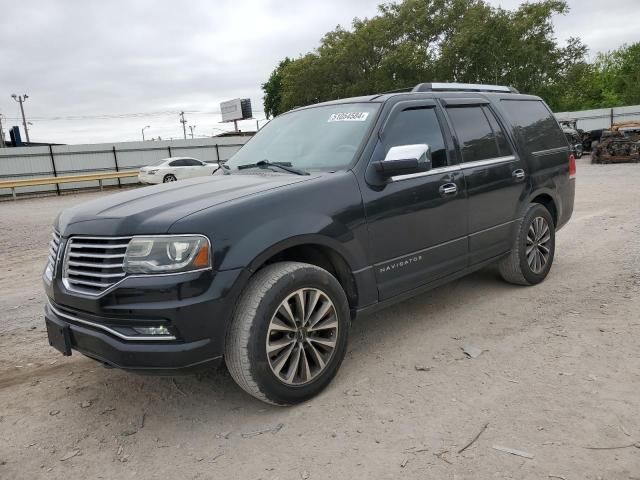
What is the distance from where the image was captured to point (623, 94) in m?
57.4

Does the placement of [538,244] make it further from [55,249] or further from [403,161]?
[55,249]

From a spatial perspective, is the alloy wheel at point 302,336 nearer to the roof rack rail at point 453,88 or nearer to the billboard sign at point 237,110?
the roof rack rail at point 453,88

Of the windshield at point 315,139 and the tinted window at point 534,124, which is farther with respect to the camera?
the tinted window at point 534,124

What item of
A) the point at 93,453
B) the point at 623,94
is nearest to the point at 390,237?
the point at 93,453

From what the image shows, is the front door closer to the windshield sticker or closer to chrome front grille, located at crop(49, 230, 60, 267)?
the windshield sticker

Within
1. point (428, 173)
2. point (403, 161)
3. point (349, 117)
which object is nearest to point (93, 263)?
point (403, 161)

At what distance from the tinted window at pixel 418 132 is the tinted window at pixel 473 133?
234mm

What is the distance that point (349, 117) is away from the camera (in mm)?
3711

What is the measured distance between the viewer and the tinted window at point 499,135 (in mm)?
4438

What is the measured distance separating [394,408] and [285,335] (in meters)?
0.76

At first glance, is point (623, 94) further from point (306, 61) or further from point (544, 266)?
point (544, 266)

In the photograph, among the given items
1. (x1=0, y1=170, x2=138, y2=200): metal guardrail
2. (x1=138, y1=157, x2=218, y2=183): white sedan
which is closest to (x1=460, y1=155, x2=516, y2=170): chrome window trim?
(x1=138, y1=157, x2=218, y2=183): white sedan

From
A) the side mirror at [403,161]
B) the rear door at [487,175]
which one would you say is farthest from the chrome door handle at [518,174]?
the side mirror at [403,161]

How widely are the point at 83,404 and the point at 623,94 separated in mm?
67485
